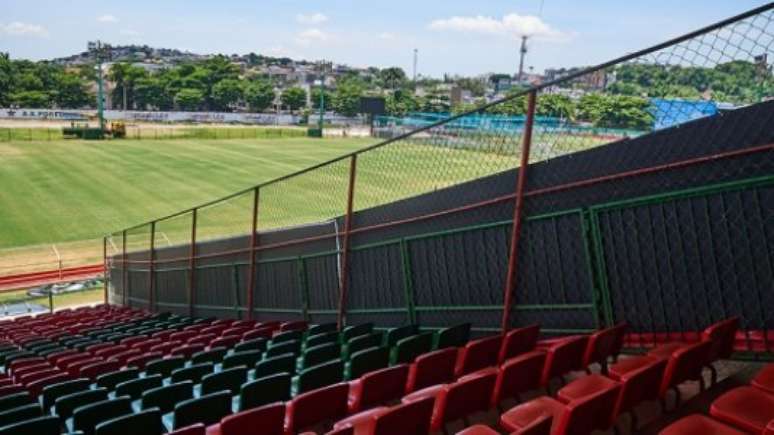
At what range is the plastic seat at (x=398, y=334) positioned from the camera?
6.91 m

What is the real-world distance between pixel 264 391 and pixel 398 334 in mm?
2308

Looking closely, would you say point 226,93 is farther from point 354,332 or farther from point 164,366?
point 164,366

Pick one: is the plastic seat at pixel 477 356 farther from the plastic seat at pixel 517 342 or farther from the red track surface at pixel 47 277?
the red track surface at pixel 47 277

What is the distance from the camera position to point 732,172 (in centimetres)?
502

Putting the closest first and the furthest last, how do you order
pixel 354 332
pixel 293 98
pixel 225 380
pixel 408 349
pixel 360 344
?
1. pixel 225 380
2. pixel 408 349
3. pixel 360 344
4. pixel 354 332
5. pixel 293 98

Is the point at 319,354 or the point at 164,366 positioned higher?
the point at 319,354

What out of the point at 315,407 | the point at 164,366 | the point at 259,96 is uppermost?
the point at 259,96

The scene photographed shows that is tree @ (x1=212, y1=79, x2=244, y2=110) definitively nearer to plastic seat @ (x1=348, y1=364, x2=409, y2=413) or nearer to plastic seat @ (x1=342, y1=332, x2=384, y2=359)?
plastic seat @ (x1=342, y1=332, x2=384, y2=359)

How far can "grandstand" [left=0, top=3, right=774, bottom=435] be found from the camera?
13.6 ft

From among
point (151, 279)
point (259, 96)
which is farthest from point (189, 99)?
point (151, 279)

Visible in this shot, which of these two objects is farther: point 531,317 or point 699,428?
point 531,317

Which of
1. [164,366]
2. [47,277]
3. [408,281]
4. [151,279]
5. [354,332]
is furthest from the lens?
[47,277]

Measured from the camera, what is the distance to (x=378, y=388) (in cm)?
486

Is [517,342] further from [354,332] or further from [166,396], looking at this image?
[166,396]
